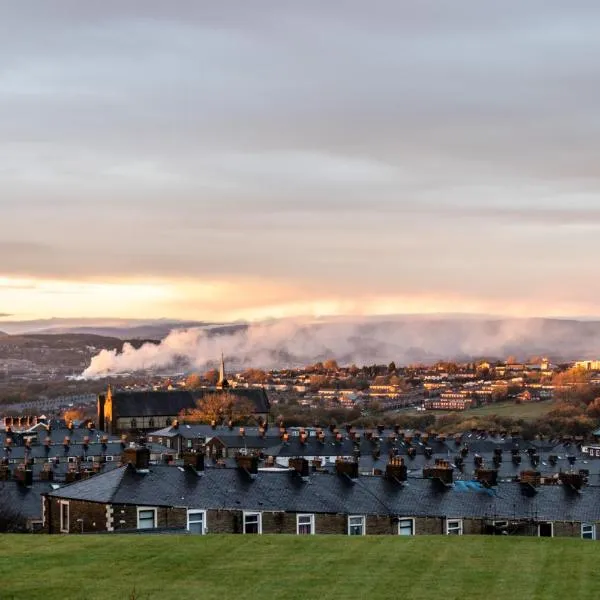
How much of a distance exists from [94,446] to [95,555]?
87.9m

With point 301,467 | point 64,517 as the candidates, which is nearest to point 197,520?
point 64,517

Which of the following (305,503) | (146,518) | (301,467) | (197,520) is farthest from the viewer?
(301,467)

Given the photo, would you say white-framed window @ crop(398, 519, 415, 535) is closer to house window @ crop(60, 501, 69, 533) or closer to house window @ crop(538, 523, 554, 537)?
house window @ crop(538, 523, 554, 537)

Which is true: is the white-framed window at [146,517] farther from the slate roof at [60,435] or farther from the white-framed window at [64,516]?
A: the slate roof at [60,435]

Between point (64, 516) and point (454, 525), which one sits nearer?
point (64, 516)

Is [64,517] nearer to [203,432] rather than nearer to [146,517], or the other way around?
[146,517]

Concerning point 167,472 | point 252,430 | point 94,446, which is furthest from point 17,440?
point 167,472

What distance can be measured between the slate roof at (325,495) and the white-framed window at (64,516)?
35 centimetres

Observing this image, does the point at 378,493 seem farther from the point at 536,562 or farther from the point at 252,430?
the point at 252,430

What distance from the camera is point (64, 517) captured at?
52.6 meters

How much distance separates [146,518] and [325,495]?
979 cm

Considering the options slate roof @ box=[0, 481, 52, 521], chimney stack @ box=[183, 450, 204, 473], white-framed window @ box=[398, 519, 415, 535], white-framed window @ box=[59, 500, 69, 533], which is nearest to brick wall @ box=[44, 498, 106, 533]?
white-framed window @ box=[59, 500, 69, 533]

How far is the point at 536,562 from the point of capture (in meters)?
35.3

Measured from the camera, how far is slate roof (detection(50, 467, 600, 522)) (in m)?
52.8
